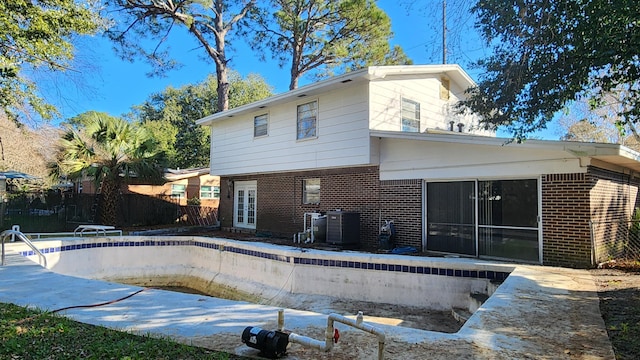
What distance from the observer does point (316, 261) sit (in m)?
9.00

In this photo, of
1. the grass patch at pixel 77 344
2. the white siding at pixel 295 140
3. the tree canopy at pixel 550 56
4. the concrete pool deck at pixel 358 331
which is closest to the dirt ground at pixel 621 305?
the concrete pool deck at pixel 358 331

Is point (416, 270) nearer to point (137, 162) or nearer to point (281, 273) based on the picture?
point (281, 273)

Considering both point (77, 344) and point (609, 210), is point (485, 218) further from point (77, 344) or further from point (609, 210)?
point (77, 344)

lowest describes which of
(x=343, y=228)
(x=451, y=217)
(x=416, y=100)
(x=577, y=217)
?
(x=343, y=228)

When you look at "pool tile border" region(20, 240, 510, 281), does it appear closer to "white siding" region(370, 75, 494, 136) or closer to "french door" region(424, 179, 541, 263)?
"french door" region(424, 179, 541, 263)

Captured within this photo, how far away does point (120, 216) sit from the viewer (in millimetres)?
19312

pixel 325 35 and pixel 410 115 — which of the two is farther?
pixel 325 35

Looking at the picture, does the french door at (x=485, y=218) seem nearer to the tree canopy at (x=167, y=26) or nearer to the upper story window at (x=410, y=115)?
the upper story window at (x=410, y=115)

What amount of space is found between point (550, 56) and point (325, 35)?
17.5 metres

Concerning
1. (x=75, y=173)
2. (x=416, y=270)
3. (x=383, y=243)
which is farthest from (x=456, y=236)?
(x=75, y=173)

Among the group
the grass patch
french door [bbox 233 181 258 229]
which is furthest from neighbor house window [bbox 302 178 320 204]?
the grass patch

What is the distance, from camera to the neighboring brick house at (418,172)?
8.59m

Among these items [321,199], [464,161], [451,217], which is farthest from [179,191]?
[464,161]

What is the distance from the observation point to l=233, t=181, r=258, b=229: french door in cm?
1684
